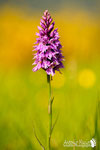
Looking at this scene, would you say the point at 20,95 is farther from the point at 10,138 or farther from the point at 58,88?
the point at 10,138

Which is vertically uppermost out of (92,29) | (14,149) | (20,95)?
(92,29)

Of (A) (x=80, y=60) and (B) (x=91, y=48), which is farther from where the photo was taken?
(B) (x=91, y=48)

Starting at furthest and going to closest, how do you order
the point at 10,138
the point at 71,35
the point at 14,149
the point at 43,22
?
the point at 71,35 < the point at 10,138 < the point at 14,149 < the point at 43,22

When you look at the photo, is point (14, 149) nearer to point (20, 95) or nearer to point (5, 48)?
point (20, 95)

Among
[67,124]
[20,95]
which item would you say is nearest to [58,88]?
[20,95]

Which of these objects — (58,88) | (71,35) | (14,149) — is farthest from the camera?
(71,35)

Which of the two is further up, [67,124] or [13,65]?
[13,65]
